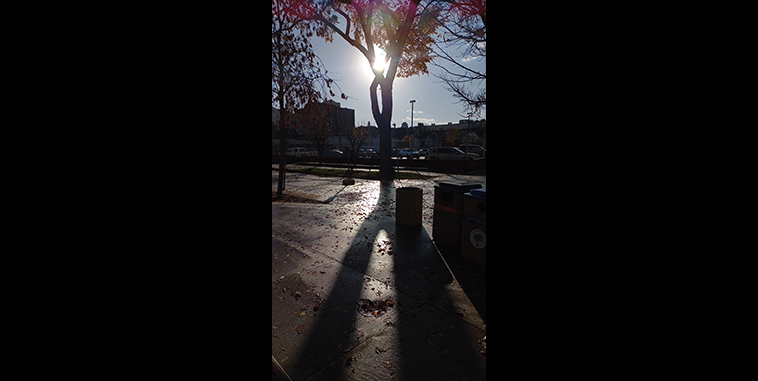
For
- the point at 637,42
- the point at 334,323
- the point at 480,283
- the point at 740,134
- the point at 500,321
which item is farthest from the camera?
the point at 480,283

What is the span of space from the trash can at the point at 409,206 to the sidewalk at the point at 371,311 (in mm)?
680

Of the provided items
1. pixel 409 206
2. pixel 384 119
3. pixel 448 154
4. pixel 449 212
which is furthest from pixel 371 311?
pixel 448 154

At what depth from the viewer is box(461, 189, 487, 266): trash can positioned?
4.73 meters

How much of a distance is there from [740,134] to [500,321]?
0.88 metres

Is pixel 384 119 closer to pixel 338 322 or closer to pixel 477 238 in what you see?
pixel 477 238

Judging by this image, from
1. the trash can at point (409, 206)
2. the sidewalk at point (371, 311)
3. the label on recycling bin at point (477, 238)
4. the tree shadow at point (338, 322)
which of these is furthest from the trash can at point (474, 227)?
the trash can at point (409, 206)

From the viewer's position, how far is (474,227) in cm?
484

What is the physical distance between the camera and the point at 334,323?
10.9ft

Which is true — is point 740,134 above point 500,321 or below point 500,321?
above

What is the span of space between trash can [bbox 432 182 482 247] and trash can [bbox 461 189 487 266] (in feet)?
1.36

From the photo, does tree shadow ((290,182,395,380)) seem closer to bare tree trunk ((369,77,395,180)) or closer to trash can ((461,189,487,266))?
trash can ((461,189,487,266))

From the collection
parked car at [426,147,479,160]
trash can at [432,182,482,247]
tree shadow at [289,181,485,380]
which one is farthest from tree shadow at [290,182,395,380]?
parked car at [426,147,479,160]
